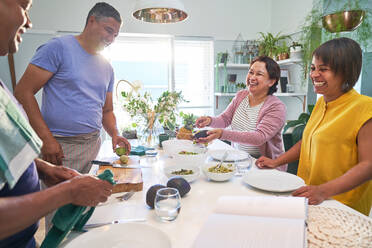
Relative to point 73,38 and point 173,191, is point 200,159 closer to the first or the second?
point 173,191

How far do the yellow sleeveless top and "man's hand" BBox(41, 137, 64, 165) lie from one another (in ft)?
4.67

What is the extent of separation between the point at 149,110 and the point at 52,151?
2.27 ft

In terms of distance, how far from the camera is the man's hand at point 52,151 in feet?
4.86

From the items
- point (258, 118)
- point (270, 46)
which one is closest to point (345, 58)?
point (258, 118)

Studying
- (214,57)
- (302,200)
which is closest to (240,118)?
(302,200)

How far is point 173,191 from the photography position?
0.85 meters

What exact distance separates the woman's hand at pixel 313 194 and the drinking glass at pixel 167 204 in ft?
1.62

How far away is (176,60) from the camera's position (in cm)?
430

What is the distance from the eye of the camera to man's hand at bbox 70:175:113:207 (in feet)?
2.15

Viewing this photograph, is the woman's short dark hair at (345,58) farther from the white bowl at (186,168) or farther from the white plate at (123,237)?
the white plate at (123,237)

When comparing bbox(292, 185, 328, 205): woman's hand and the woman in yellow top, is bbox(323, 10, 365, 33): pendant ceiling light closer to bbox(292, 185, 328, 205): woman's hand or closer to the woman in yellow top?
the woman in yellow top

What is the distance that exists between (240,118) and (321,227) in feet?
4.50

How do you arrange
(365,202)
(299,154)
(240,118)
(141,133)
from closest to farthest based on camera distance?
(365,202)
(299,154)
(141,133)
(240,118)

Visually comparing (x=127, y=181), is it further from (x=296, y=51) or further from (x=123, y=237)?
(x=296, y=51)
